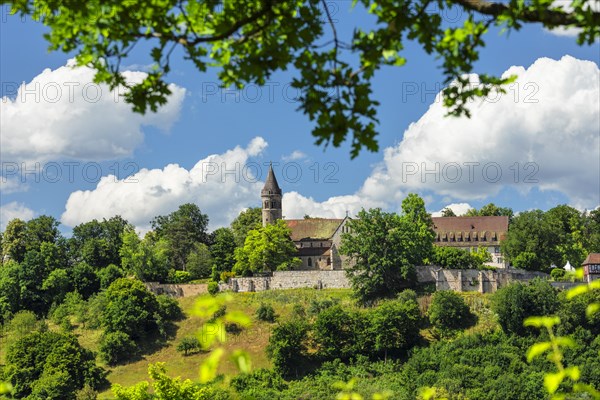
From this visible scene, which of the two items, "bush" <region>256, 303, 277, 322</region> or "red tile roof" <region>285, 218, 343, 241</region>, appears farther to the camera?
"red tile roof" <region>285, 218, 343, 241</region>

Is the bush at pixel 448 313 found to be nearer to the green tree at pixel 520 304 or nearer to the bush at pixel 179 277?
the green tree at pixel 520 304

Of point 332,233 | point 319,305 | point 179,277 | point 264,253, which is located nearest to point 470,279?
point 319,305

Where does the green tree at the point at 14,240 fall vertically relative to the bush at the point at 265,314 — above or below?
above

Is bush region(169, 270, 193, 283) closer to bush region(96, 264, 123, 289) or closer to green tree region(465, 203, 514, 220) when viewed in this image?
bush region(96, 264, 123, 289)

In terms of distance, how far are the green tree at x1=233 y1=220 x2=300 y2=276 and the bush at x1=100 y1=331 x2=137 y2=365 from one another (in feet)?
39.6

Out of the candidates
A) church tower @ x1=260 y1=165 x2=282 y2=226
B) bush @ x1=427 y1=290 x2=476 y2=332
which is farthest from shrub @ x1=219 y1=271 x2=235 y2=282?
bush @ x1=427 y1=290 x2=476 y2=332

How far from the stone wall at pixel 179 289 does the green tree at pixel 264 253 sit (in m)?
3.16

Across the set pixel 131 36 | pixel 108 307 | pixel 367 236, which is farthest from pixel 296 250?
pixel 131 36

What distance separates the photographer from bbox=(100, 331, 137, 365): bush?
51031 mm

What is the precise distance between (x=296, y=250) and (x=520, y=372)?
24.1 m

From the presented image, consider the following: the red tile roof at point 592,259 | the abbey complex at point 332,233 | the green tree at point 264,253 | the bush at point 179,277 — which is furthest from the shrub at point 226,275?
the red tile roof at point 592,259

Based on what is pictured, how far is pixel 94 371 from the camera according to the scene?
47875 mm

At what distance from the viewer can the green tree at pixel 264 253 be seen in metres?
61.4

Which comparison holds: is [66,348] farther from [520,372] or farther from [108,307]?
[520,372]
